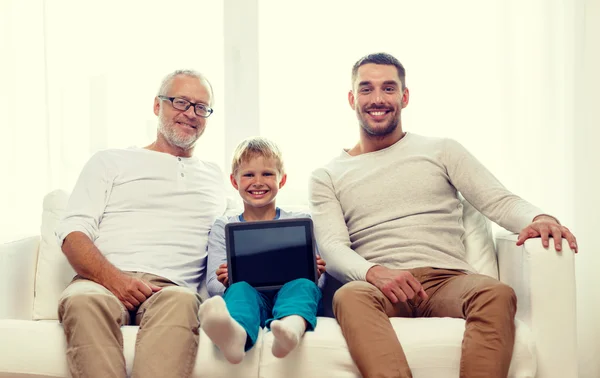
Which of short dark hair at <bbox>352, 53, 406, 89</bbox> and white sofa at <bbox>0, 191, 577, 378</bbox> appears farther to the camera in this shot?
short dark hair at <bbox>352, 53, 406, 89</bbox>

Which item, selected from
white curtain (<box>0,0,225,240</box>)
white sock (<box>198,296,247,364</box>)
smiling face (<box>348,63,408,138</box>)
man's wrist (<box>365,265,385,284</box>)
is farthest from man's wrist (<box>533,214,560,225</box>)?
white curtain (<box>0,0,225,240</box>)

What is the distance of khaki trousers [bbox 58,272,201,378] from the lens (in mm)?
1532

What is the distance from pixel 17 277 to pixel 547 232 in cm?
159

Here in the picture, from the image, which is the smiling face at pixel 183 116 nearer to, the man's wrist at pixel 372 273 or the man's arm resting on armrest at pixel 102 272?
the man's arm resting on armrest at pixel 102 272

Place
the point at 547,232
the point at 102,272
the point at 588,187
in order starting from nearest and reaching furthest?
the point at 547,232
the point at 102,272
the point at 588,187

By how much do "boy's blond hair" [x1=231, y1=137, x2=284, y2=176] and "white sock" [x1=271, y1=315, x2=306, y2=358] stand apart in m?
0.62

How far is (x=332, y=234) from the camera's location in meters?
2.02

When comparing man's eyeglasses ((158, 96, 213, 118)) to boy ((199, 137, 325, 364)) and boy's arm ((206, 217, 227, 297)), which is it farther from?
boy's arm ((206, 217, 227, 297))

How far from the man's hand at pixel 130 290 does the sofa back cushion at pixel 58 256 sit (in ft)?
1.07

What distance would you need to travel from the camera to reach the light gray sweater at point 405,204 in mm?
1996

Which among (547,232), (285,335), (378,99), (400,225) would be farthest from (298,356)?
(378,99)

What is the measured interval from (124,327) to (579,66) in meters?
2.02

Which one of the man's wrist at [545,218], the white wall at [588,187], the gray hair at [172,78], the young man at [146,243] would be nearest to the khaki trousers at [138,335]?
the young man at [146,243]

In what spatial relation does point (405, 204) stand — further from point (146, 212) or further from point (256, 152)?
point (146, 212)
